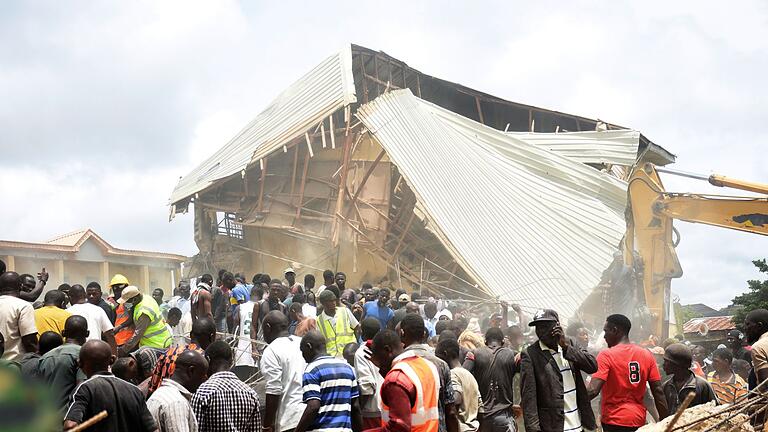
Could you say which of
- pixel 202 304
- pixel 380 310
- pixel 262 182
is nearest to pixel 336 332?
pixel 202 304

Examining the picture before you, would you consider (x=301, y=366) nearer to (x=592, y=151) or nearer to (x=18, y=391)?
(x=18, y=391)

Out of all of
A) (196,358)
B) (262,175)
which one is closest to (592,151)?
(262,175)

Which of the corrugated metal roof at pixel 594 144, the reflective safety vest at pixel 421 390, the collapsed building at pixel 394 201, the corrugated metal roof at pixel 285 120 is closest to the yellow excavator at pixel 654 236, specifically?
the collapsed building at pixel 394 201

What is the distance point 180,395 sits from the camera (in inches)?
219

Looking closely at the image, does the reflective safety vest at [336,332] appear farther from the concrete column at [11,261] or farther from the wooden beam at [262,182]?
the wooden beam at [262,182]

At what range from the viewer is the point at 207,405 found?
224 inches

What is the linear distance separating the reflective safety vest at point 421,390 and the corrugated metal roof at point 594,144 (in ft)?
60.1

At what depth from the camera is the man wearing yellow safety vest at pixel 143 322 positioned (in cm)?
927

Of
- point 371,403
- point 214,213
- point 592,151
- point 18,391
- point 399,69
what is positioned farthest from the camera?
point 592,151

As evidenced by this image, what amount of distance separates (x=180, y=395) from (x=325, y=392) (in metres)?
1.17

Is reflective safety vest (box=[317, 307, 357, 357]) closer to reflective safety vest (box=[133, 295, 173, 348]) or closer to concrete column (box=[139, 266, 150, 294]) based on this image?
reflective safety vest (box=[133, 295, 173, 348])

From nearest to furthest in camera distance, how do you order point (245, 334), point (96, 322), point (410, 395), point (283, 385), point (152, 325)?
point (410, 395), point (283, 385), point (96, 322), point (152, 325), point (245, 334)

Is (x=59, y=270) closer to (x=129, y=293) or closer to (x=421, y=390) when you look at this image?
(x=129, y=293)

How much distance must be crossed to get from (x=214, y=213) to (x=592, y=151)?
10.8 metres
